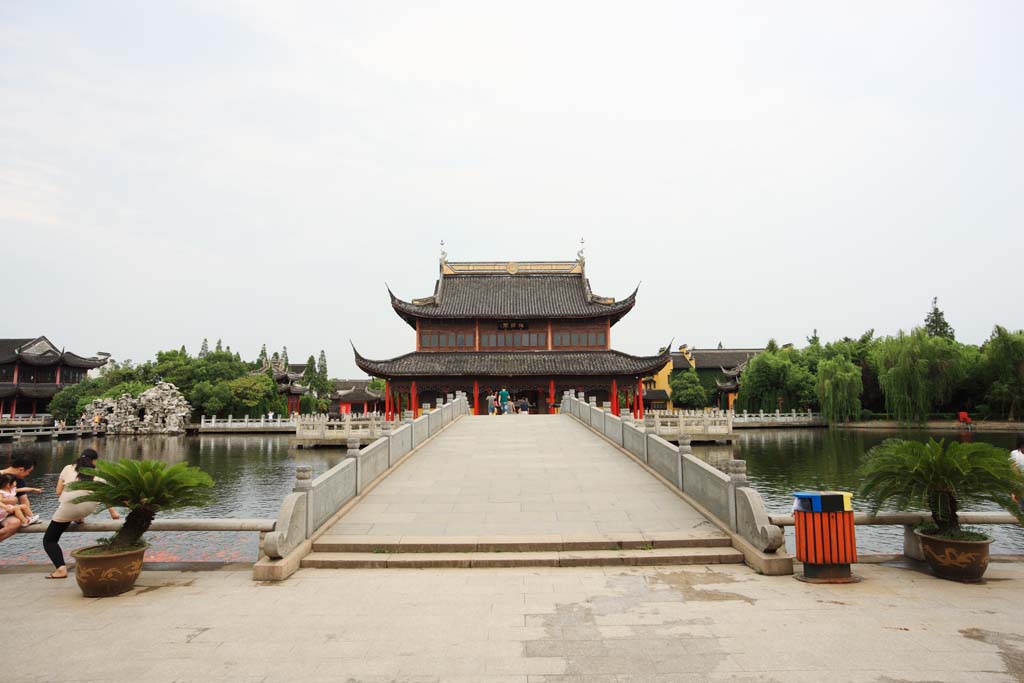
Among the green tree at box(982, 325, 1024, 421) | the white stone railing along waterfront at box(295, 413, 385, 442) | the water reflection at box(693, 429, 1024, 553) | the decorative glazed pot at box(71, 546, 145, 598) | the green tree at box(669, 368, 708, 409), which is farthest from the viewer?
the green tree at box(669, 368, 708, 409)

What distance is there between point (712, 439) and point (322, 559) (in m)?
27.5

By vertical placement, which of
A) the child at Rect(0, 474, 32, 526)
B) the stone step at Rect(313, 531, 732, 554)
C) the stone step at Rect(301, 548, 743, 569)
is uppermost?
→ the child at Rect(0, 474, 32, 526)

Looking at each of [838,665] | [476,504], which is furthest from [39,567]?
[838,665]

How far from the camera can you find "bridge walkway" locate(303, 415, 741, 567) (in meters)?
7.00

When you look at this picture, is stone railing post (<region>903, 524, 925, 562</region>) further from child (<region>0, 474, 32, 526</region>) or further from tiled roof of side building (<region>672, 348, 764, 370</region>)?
tiled roof of side building (<region>672, 348, 764, 370</region>)

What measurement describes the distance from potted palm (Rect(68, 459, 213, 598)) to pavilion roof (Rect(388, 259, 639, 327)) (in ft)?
90.7

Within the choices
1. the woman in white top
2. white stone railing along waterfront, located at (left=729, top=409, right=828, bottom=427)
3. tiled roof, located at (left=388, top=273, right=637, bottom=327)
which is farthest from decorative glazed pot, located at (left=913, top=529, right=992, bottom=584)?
white stone railing along waterfront, located at (left=729, top=409, right=828, bottom=427)

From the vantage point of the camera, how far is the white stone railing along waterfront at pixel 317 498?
626 cm

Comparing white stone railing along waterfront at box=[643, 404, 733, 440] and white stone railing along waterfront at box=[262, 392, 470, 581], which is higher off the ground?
white stone railing along waterfront at box=[262, 392, 470, 581]

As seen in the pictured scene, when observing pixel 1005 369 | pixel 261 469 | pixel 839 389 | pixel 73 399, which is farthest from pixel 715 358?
pixel 73 399

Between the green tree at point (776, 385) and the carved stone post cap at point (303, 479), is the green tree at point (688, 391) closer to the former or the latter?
the green tree at point (776, 385)

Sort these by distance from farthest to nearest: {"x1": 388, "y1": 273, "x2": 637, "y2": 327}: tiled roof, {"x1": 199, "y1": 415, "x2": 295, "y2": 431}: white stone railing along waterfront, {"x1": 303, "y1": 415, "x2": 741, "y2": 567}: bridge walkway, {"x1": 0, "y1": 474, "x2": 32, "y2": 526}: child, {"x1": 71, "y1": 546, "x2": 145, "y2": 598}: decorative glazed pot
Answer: {"x1": 199, "y1": 415, "x2": 295, "y2": 431}: white stone railing along waterfront
{"x1": 388, "y1": 273, "x2": 637, "y2": 327}: tiled roof
{"x1": 303, "y1": 415, "x2": 741, "y2": 567}: bridge walkway
{"x1": 0, "y1": 474, "x2": 32, "y2": 526}: child
{"x1": 71, "y1": 546, "x2": 145, "y2": 598}: decorative glazed pot

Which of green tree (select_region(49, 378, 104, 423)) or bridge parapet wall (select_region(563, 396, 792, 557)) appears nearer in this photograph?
bridge parapet wall (select_region(563, 396, 792, 557))

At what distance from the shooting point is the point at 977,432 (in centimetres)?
3525
